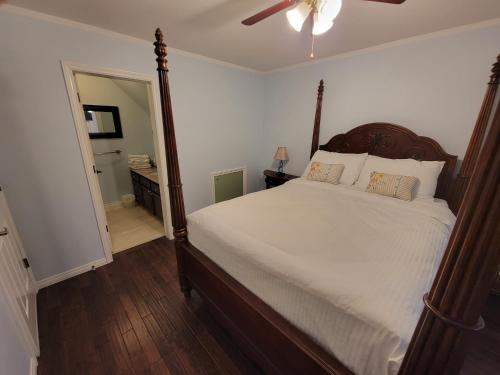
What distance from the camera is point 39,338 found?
1.48m

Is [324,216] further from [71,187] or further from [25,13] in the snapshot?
[25,13]

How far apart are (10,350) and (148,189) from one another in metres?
2.33

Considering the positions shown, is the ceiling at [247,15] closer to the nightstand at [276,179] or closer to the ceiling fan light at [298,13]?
the ceiling fan light at [298,13]

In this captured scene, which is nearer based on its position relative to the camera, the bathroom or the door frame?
the door frame

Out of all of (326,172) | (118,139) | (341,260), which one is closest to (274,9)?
(341,260)

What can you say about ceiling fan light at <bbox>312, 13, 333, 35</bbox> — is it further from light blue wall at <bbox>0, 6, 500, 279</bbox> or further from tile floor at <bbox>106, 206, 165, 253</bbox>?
tile floor at <bbox>106, 206, 165, 253</bbox>

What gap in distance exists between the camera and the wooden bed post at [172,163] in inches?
49.1

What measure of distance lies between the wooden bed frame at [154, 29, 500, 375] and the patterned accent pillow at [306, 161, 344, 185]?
1.40 ft

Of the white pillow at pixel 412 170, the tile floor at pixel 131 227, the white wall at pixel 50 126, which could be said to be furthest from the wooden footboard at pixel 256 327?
the white pillow at pixel 412 170

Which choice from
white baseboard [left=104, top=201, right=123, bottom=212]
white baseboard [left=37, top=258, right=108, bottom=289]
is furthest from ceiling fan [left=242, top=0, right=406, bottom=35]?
white baseboard [left=104, top=201, right=123, bottom=212]

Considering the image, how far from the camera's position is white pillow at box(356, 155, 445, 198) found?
1.92 m

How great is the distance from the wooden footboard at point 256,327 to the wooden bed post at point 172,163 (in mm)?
132

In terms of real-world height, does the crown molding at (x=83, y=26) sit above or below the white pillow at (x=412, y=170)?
above

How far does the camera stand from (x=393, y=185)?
198 cm
